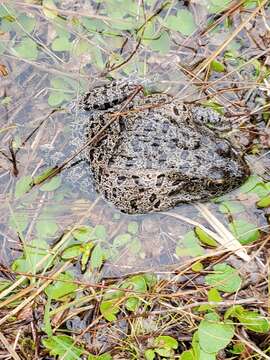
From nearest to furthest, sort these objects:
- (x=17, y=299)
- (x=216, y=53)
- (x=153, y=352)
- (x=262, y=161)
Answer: (x=153, y=352) → (x=17, y=299) → (x=262, y=161) → (x=216, y=53)

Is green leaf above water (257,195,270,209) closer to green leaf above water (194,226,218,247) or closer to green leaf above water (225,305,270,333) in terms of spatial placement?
green leaf above water (194,226,218,247)

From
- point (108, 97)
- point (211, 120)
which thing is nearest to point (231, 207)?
point (211, 120)

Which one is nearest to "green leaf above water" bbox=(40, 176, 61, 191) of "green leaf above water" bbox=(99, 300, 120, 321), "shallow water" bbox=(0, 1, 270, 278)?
"shallow water" bbox=(0, 1, 270, 278)

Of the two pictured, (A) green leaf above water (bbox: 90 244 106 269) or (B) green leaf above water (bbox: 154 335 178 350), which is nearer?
(B) green leaf above water (bbox: 154 335 178 350)

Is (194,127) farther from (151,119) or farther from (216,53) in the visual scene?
(216,53)

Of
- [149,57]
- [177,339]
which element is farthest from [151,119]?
→ [177,339]

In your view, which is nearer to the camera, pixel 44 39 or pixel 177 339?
pixel 177 339

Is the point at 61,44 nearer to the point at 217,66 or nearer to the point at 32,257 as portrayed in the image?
the point at 217,66

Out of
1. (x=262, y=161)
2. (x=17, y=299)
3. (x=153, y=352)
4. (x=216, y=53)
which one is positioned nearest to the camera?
(x=153, y=352)
